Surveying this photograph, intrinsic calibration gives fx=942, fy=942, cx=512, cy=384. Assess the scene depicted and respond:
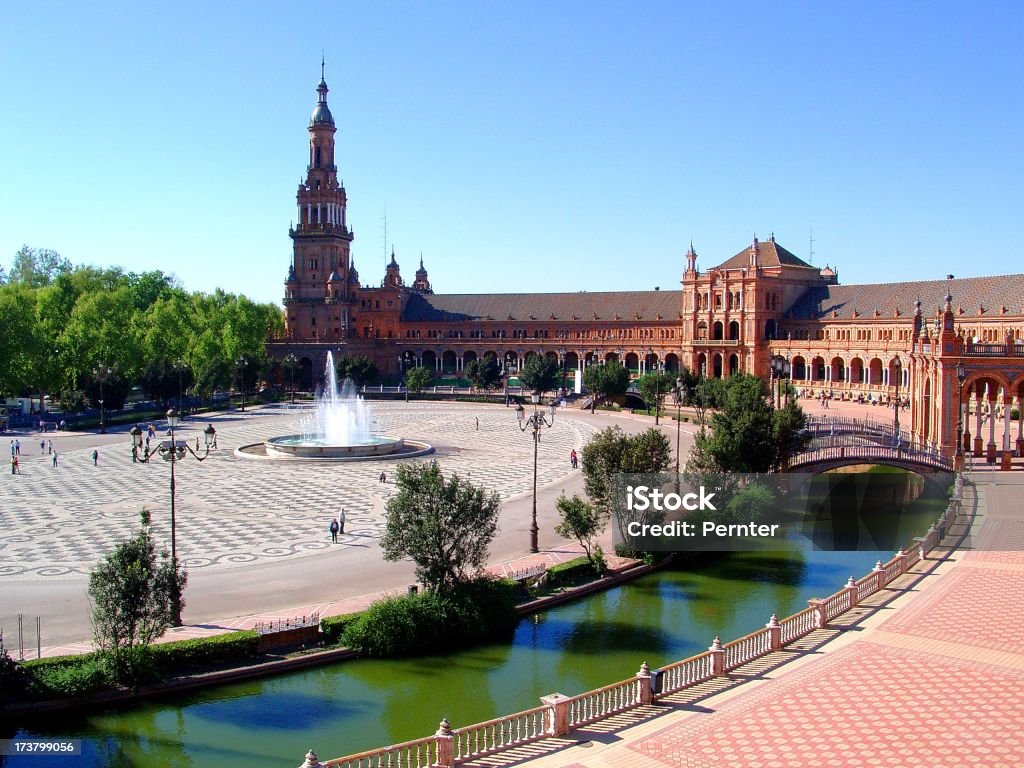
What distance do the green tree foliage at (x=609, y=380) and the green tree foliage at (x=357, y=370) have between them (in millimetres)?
28664

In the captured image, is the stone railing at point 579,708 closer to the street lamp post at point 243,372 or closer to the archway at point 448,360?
the street lamp post at point 243,372

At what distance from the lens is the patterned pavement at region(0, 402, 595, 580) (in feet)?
107

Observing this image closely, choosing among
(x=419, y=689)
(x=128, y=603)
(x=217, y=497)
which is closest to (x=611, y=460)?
(x=419, y=689)

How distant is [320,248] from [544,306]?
29807mm

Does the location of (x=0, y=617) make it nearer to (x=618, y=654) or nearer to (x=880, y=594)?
(x=618, y=654)

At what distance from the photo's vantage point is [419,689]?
22562 mm

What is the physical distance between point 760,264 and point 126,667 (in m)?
92.8

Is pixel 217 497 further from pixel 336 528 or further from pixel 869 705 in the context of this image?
pixel 869 705

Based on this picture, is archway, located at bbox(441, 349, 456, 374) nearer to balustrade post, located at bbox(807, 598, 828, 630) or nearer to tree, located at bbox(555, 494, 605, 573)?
tree, located at bbox(555, 494, 605, 573)

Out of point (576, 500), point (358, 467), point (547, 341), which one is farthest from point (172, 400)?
point (576, 500)

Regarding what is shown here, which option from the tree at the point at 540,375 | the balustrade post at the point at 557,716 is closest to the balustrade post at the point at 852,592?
the balustrade post at the point at 557,716

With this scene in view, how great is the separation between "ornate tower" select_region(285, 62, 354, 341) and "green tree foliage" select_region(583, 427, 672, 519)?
86484mm

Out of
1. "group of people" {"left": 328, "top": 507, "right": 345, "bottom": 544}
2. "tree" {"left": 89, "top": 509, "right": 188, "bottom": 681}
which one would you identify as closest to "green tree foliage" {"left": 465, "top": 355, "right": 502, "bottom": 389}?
"group of people" {"left": 328, "top": 507, "right": 345, "bottom": 544}

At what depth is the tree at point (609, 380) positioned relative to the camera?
291ft
